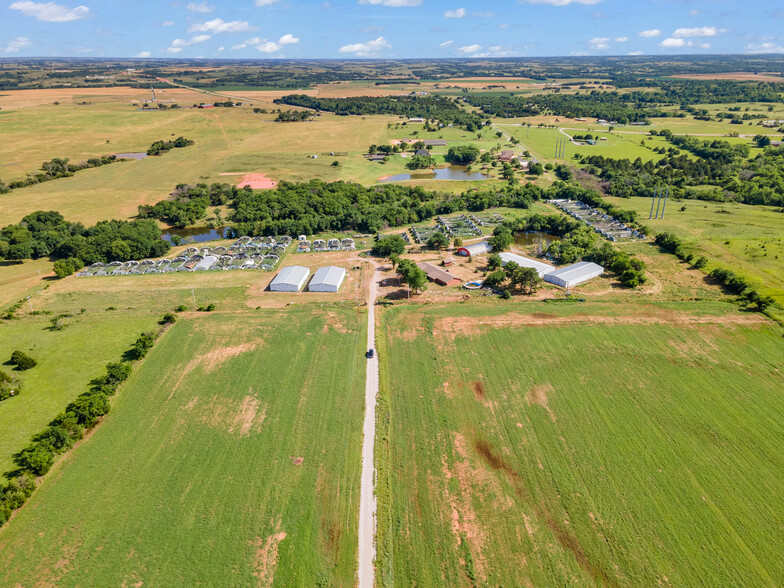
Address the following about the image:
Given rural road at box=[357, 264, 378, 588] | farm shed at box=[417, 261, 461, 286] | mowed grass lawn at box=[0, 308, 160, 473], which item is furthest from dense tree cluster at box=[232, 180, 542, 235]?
rural road at box=[357, 264, 378, 588]

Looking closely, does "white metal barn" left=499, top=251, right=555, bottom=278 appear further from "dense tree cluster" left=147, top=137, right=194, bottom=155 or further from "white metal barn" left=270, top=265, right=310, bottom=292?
"dense tree cluster" left=147, top=137, right=194, bottom=155

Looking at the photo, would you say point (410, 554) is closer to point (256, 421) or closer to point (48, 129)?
Answer: point (256, 421)

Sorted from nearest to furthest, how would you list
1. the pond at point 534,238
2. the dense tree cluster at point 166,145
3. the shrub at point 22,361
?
the shrub at point 22,361, the pond at point 534,238, the dense tree cluster at point 166,145

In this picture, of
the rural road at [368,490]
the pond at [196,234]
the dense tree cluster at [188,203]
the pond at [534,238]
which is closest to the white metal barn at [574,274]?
the pond at [534,238]

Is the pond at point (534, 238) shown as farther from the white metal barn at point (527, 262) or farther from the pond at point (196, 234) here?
the pond at point (196, 234)

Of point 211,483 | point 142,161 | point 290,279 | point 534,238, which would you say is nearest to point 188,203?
point 290,279

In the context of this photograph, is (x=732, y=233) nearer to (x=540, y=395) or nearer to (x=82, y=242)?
(x=540, y=395)
